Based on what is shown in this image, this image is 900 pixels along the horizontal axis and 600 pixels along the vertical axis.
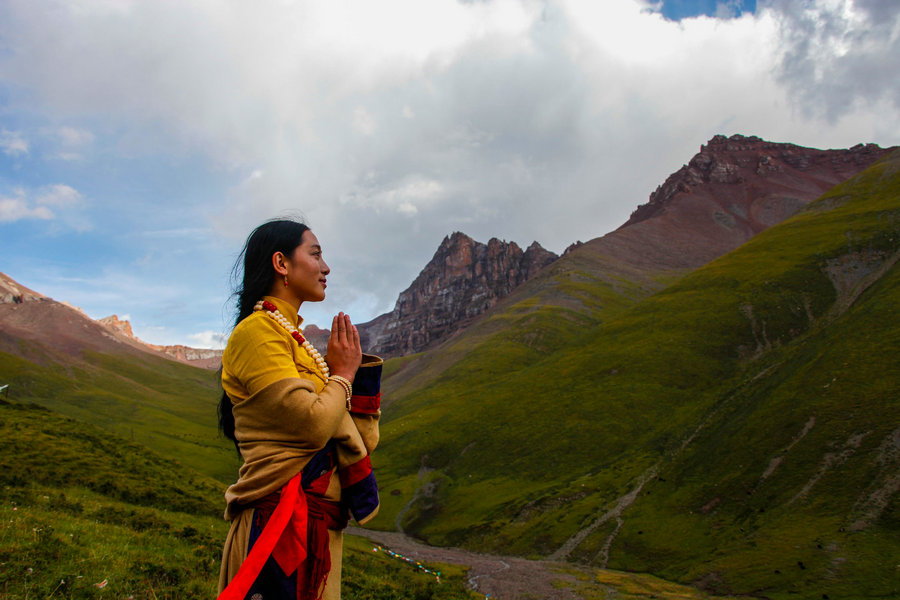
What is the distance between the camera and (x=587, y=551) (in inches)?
2183

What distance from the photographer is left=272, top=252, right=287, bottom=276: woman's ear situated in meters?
4.54

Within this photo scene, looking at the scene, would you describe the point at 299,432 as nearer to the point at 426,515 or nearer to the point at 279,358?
the point at 279,358

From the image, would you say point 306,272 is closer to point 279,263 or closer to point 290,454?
point 279,263

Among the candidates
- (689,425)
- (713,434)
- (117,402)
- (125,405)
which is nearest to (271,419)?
(713,434)

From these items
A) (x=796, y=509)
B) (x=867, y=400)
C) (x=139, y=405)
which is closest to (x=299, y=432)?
(x=796, y=509)

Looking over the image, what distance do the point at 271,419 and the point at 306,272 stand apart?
1439 mm

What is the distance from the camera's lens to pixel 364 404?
435cm

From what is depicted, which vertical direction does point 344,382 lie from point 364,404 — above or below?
above

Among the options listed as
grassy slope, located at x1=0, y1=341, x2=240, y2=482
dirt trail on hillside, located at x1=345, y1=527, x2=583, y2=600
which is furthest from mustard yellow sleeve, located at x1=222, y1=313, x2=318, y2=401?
grassy slope, located at x1=0, y1=341, x2=240, y2=482

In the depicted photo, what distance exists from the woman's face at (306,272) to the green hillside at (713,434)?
45933 millimetres

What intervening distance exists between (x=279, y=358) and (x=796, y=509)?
58.1 m

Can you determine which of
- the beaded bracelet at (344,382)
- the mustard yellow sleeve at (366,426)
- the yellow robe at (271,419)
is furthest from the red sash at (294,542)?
the beaded bracelet at (344,382)

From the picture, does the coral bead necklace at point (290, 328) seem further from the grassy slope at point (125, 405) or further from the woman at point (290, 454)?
the grassy slope at point (125, 405)

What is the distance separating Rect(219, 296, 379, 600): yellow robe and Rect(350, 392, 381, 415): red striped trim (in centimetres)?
22
